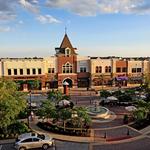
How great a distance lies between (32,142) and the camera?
1045 inches

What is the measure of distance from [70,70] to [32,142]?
4333cm

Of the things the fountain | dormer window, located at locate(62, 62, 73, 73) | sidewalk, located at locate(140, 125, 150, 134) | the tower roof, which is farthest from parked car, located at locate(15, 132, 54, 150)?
the tower roof

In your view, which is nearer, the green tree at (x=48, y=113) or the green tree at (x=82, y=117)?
the green tree at (x=82, y=117)

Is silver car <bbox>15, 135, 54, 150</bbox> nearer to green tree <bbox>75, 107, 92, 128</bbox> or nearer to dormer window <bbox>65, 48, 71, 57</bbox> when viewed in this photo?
green tree <bbox>75, 107, 92, 128</bbox>

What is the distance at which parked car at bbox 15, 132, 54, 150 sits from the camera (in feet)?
86.0

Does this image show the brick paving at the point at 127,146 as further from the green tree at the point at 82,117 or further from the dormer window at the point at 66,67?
the dormer window at the point at 66,67

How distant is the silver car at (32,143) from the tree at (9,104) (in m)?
3.63

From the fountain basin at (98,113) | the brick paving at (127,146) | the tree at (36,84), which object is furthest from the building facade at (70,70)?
the brick paving at (127,146)

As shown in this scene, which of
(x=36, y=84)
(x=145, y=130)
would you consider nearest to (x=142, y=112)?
Result: (x=145, y=130)

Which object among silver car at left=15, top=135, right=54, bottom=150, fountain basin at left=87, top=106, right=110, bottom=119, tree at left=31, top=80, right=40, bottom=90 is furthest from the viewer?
tree at left=31, top=80, right=40, bottom=90

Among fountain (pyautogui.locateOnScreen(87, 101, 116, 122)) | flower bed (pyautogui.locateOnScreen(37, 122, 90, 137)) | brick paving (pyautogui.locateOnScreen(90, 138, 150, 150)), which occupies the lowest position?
brick paving (pyautogui.locateOnScreen(90, 138, 150, 150))

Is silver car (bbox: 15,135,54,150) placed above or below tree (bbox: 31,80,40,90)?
below

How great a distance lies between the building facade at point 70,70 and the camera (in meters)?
65.6

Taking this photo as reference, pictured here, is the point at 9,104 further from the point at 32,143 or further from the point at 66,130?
the point at 66,130
